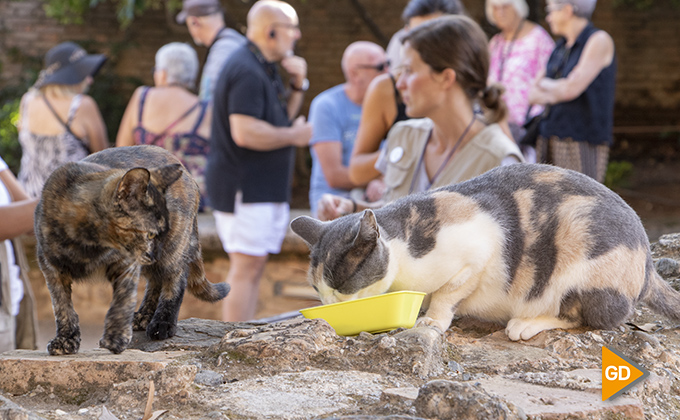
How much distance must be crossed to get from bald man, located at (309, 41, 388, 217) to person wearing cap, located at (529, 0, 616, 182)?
1.17 metres

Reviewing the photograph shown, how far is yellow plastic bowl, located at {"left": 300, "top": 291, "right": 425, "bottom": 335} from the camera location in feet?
6.25

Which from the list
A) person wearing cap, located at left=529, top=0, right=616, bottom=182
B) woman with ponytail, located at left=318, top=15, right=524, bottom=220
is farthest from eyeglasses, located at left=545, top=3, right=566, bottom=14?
woman with ponytail, located at left=318, top=15, right=524, bottom=220

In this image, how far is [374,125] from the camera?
3656 millimetres

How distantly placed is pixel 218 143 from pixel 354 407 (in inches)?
115

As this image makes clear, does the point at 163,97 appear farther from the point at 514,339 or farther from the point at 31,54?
the point at 31,54

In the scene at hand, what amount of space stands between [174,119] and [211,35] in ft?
2.98

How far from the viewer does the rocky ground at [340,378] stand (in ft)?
5.06

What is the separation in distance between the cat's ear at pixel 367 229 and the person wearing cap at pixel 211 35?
3.48 m

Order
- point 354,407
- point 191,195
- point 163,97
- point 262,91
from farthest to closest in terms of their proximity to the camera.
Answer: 1. point 163,97
2. point 262,91
3. point 191,195
4. point 354,407

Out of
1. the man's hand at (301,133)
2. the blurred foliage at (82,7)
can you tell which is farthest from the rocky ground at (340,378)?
the blurred foliage at (82,7)

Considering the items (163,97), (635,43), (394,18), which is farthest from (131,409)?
(635,43)

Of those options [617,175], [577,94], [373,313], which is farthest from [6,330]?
[617,175]

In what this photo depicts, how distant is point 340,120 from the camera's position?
4387 millimetres

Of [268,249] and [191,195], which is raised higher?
[191,195]
